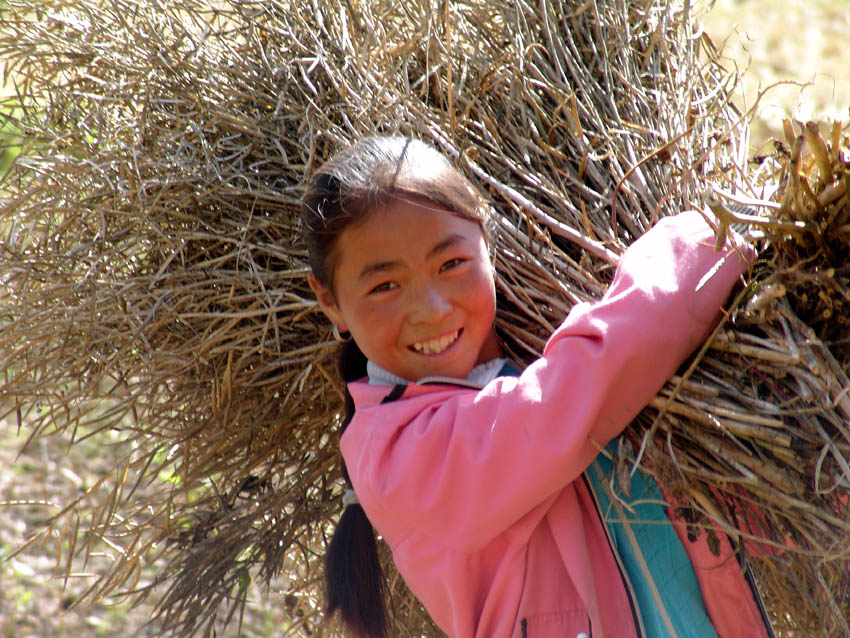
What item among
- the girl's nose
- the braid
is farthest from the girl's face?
the braid

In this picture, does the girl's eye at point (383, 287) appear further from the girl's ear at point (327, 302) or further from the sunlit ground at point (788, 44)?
the sunlit ground at point (788, 44)

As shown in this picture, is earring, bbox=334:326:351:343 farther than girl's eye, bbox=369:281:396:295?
Yes

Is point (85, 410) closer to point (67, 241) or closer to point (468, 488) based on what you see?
point (67, 241)

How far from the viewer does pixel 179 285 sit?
173 cm

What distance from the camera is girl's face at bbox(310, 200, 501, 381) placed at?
Answer: 1367 millimetres

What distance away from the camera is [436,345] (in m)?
1.40

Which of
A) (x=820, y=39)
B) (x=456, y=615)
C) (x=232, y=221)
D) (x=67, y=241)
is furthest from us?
(x=820, y=39)

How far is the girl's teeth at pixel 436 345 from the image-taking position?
140cm

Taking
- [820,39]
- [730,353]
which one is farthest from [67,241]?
[820,39]

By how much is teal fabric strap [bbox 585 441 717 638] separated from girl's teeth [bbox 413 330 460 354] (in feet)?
0.81

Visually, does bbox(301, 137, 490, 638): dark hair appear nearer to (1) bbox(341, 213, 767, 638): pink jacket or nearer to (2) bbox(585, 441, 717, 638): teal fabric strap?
(1) bbox(341, 213, 767, 638): pink jacket

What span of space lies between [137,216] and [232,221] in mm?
162

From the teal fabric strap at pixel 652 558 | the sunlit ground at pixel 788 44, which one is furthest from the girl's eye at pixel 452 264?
the sunlit ground at pixel 788 44

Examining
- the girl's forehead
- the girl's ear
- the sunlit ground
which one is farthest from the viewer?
the sunlit ground
